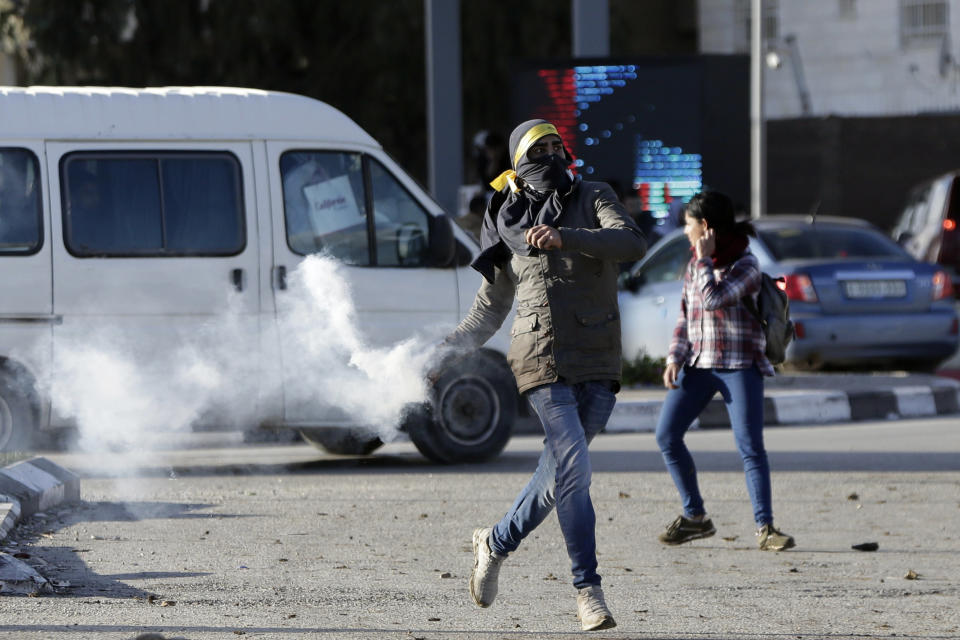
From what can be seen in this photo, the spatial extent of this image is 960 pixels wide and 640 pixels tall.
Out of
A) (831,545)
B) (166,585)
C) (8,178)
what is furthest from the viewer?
(8,178)

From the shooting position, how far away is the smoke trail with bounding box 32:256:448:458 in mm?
9516

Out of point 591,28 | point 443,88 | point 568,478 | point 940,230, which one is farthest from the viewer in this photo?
point 940,230

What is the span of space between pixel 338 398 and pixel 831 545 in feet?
10.7

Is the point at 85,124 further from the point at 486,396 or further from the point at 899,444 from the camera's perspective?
the point at 899,444

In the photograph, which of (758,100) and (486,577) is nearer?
(486,577)

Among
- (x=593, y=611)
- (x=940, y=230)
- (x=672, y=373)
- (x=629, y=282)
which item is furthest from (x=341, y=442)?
(x=940, y=230)

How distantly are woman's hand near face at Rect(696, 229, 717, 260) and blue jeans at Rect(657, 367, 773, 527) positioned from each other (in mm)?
523

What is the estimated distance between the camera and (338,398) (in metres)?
9.68

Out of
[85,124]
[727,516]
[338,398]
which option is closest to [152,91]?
[85,124]

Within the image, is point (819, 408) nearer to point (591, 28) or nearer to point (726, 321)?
point (591, 28)

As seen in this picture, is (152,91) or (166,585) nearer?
(166,585)

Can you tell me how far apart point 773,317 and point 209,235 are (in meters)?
3.81

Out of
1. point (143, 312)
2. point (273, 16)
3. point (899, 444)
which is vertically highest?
point (273, 16)

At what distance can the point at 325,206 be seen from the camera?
10.0 m
